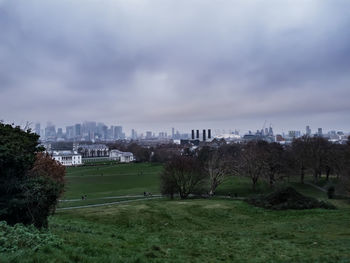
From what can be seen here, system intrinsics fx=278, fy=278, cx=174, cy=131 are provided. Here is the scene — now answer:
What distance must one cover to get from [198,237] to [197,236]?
50 centimetres

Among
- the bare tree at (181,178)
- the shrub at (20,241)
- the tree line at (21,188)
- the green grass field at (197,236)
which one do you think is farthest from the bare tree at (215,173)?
the shrub at (20,241)

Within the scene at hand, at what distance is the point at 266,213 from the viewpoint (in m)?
27.5

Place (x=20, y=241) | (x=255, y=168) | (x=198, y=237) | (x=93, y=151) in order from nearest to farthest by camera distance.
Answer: (x=20, y=241) < (x=198, y=237) < (x=255, y=168) < (x=93, y=151)

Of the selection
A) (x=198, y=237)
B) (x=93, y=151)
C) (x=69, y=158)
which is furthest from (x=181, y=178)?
(x=93, y=151)

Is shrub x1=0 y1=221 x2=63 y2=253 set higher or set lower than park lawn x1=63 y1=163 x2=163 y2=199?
higher

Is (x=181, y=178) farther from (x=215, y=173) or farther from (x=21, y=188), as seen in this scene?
(x=21, y=188)

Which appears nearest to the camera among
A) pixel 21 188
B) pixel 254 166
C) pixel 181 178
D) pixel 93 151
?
pixel 21 188

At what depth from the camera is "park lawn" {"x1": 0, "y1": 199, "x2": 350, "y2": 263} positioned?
898cm

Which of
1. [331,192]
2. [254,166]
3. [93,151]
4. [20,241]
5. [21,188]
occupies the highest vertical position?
[93,151]

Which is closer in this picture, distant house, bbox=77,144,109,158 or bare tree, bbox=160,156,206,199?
bare tree, bbox=160,156,206,199

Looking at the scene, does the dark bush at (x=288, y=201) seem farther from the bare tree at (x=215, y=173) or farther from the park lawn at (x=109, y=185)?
the park lawn at (x=109, y=185)

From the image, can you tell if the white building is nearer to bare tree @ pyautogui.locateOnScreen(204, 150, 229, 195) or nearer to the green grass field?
bare tree @ pyautogui.locateOnScreen(204, 150, 229, 195)

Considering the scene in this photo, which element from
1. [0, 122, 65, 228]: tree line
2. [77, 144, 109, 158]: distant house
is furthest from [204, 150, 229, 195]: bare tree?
[77, 144, 109, 158]: distant house

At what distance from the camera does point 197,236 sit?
648 inches
